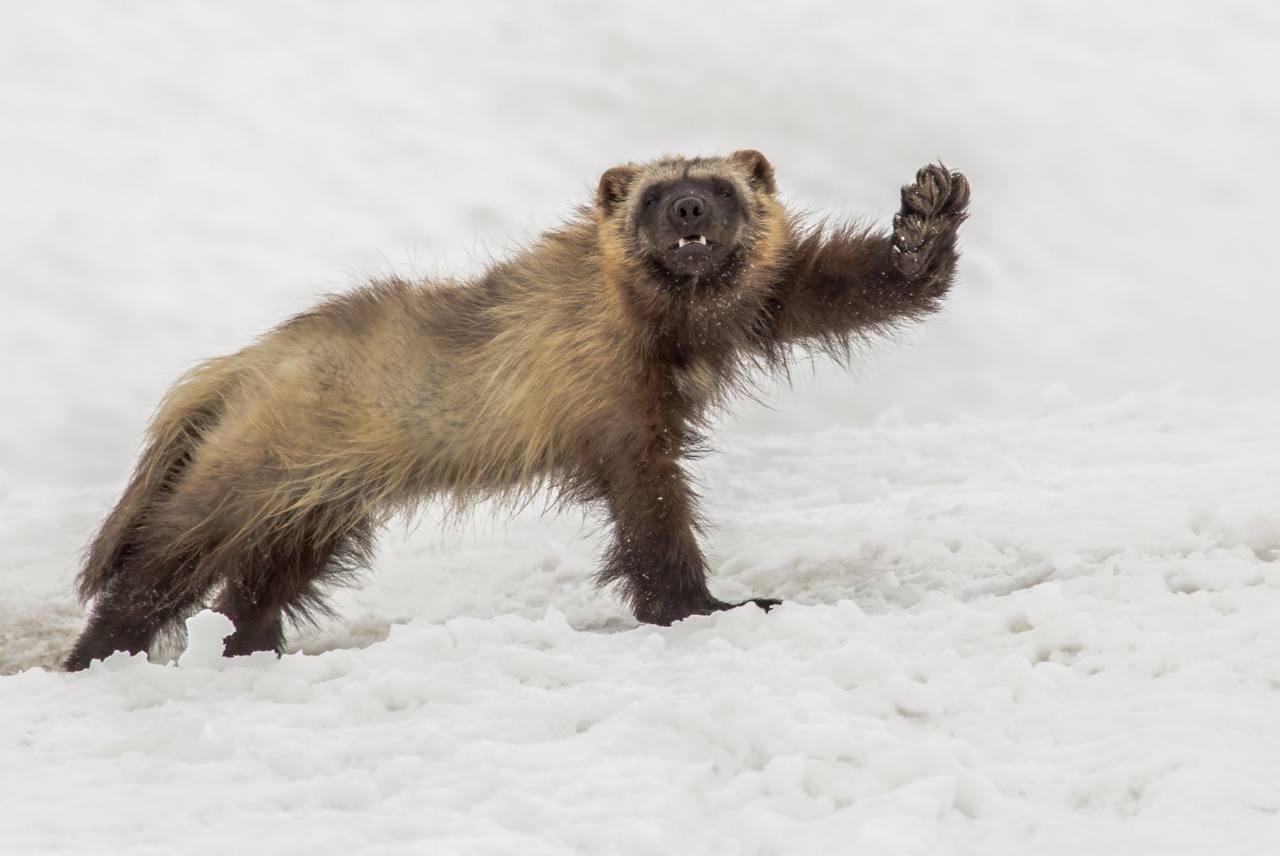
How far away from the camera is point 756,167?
5.84m

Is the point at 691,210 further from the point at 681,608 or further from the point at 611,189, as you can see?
the point at 681,608

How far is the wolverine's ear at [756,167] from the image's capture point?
5.83 m

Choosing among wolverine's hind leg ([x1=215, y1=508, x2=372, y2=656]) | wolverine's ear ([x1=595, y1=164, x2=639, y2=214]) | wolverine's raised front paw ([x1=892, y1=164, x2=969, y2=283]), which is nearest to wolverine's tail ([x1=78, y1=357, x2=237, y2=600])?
wolverine's hind leg ([x1=215, y1=508, x2=372, y2=656])

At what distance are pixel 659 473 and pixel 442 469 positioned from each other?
100 centimetres

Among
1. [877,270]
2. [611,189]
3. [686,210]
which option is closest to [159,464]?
[611,189]

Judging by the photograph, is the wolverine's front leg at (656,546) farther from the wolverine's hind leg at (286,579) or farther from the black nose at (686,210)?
the wolverine's hind leg at (286,579)

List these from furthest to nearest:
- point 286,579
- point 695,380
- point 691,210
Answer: point 286,579 → point 695,380 → point 691,210

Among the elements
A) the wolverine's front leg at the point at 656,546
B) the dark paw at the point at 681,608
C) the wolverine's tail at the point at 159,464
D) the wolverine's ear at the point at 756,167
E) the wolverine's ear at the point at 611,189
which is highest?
the wolverine's ear at the point at 756,167

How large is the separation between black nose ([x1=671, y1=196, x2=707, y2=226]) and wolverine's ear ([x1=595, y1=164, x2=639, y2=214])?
439 millimetres

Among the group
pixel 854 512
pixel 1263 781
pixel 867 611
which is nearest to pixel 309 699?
pixel 867 611

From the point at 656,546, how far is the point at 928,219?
1.62m

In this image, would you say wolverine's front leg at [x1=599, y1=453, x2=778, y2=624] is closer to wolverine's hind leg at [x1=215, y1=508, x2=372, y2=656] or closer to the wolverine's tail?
wolverine's hind leg at [x1=215, y1=508, x2=372, y2=656]

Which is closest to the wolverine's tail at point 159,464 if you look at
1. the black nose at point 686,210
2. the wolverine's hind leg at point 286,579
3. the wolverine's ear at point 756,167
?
the wolverine's hind leg at point 286,579

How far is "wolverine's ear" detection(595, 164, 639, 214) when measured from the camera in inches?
221
